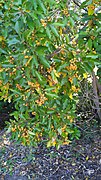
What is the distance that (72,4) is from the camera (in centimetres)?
185

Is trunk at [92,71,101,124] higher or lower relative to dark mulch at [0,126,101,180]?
higher

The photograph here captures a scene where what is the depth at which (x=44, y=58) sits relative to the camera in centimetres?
135

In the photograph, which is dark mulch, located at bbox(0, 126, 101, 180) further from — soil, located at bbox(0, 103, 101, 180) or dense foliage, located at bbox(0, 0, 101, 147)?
dense foliage, located at bbox(0, 0, 101, 147)

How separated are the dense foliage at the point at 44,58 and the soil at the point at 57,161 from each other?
83cm

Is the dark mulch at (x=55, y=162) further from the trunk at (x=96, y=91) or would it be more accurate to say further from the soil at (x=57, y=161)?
the trunk at (x=96, y=91)

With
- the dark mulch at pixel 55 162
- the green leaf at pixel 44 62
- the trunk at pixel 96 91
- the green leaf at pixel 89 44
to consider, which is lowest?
the dark mulch at pixel 55 162

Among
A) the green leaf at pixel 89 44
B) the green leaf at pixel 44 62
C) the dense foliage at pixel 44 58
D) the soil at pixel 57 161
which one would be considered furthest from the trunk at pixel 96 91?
the green leaf at pixel 44 62

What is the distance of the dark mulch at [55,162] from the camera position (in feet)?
8.19

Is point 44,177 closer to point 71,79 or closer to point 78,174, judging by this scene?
point 78,174

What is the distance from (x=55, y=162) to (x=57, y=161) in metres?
0.02

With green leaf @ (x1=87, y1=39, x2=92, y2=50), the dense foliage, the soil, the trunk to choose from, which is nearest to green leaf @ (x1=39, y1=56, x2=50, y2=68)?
the dense foliage

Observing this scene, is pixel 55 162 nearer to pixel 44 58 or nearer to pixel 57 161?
pixel 57 161

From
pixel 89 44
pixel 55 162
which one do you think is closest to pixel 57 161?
pixel 55 162

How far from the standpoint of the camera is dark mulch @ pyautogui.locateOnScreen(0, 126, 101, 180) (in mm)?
2496
